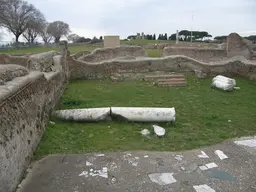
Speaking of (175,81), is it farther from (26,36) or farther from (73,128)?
(26,36)

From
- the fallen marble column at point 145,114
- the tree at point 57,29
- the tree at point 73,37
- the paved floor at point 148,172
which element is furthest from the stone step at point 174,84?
the tree at point 73,37

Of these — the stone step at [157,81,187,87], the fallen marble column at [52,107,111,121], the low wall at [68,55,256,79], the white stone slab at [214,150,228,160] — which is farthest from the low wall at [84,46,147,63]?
the white stone slab at [214,150,228,160]

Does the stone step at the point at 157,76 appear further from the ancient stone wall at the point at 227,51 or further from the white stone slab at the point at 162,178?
the white stone slab at the point at 162,178

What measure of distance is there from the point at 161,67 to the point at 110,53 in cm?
661

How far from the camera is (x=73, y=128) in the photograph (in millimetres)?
6641

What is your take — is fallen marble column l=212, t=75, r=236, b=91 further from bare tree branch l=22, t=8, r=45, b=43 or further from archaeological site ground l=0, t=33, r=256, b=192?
bare tree branch l=22, t=8, r=45, b=43

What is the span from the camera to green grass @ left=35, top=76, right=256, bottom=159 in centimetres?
578

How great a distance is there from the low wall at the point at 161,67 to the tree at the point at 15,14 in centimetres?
3570

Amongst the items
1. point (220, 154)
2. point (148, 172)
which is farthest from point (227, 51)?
point (148, 172)

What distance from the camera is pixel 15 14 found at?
4459 centimetres

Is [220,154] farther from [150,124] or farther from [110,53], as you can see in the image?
[110,53]

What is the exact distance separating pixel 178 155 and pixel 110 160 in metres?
1.43

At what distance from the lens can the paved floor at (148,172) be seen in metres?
4.23

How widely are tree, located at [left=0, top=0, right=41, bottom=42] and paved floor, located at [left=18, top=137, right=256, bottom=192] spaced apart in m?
44.5
